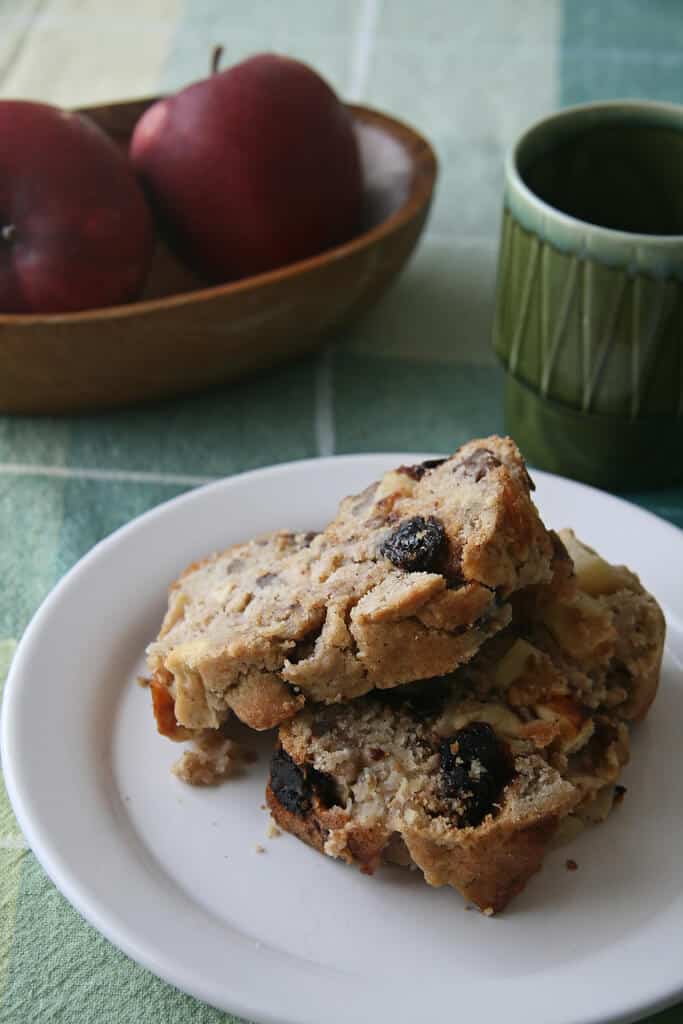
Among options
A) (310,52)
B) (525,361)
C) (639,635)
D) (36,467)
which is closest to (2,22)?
(310,52)

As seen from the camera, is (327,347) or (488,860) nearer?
(488,860)

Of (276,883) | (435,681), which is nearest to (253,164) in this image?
(435,681)

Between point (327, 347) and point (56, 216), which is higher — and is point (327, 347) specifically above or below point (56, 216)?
below

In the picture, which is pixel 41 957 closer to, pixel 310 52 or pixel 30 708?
pixel 30 708

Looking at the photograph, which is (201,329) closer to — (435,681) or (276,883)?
(435,681)

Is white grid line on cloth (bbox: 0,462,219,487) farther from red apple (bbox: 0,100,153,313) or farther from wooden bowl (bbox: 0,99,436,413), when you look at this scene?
red apple (bbox: 0,100,153,313)

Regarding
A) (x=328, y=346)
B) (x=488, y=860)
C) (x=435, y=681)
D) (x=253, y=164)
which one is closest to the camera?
(x=488, y=860)

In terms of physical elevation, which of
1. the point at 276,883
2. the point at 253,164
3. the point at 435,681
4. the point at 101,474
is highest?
the point at 253,164

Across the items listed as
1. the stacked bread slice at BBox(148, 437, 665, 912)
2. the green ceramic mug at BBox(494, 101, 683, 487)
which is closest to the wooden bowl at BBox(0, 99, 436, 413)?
the green ceramic mug at BBox(494, 101, 683, 487)
